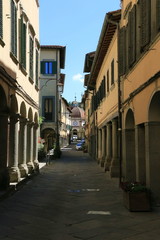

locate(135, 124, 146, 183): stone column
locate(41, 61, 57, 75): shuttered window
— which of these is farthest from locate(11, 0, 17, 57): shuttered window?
locate(41, 61, 57, 75): shuttered window

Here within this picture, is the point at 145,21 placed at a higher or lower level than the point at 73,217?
higher

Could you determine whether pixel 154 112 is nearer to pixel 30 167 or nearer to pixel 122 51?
pixel 122 51

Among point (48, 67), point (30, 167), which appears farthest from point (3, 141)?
point (48, 67)

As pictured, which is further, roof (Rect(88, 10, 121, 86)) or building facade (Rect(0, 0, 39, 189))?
roof (Rect(88, 10, 121, 86))

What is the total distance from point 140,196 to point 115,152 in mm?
9445

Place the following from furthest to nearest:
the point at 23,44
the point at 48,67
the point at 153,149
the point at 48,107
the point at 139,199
Result: 1. the point at 48,107
2. the point at 48,67
3. the point at 23,44
4. the point at 153,149
5. the point at 139,199

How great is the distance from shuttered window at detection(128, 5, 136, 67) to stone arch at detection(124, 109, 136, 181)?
2283mm

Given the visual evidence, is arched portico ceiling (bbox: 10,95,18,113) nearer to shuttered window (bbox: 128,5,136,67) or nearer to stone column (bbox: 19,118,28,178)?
stone column (bbox: 19,118,28,178)

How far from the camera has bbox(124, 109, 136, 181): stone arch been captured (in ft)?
45.4

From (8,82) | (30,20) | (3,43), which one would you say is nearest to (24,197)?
(8,82)

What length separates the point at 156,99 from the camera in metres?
9.72

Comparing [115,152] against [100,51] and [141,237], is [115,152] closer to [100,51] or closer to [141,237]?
[100,51]

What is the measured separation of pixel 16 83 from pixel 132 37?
4.71 metres

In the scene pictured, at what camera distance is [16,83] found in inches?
566
